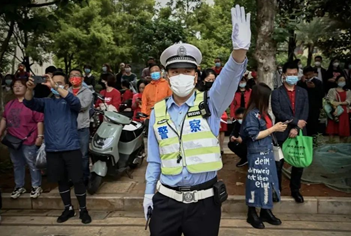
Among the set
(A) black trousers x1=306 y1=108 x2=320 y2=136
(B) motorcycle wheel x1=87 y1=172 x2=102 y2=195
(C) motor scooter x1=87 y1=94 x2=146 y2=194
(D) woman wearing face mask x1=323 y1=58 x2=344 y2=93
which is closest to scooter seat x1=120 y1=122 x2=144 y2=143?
(C) motor scooter x1=87 y1=94 x2=146 y2=194

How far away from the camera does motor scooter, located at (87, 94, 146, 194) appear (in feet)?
16.2

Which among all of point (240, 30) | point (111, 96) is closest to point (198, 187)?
point (240, 30)

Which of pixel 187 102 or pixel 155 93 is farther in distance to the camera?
pixel 155 93

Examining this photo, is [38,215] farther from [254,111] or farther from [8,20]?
[254,111]

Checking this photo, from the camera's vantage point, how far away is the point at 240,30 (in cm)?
195

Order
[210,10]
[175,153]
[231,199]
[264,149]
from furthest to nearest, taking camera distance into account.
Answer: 1. [210,10]
2. [231,199]
3. [264,149]
4. [175,153]

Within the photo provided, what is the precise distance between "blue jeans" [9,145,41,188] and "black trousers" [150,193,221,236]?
316 centimetres

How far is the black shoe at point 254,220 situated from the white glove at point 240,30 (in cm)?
282

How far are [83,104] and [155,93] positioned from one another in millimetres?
Answer: 1314

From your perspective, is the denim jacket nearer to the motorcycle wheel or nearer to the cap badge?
the cap badge

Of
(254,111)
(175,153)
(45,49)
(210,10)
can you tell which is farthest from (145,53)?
(175,153)

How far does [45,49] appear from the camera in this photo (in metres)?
18.1

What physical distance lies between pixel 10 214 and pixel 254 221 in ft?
11.0

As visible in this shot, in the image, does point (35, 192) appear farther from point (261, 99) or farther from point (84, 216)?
point (261, 99)
